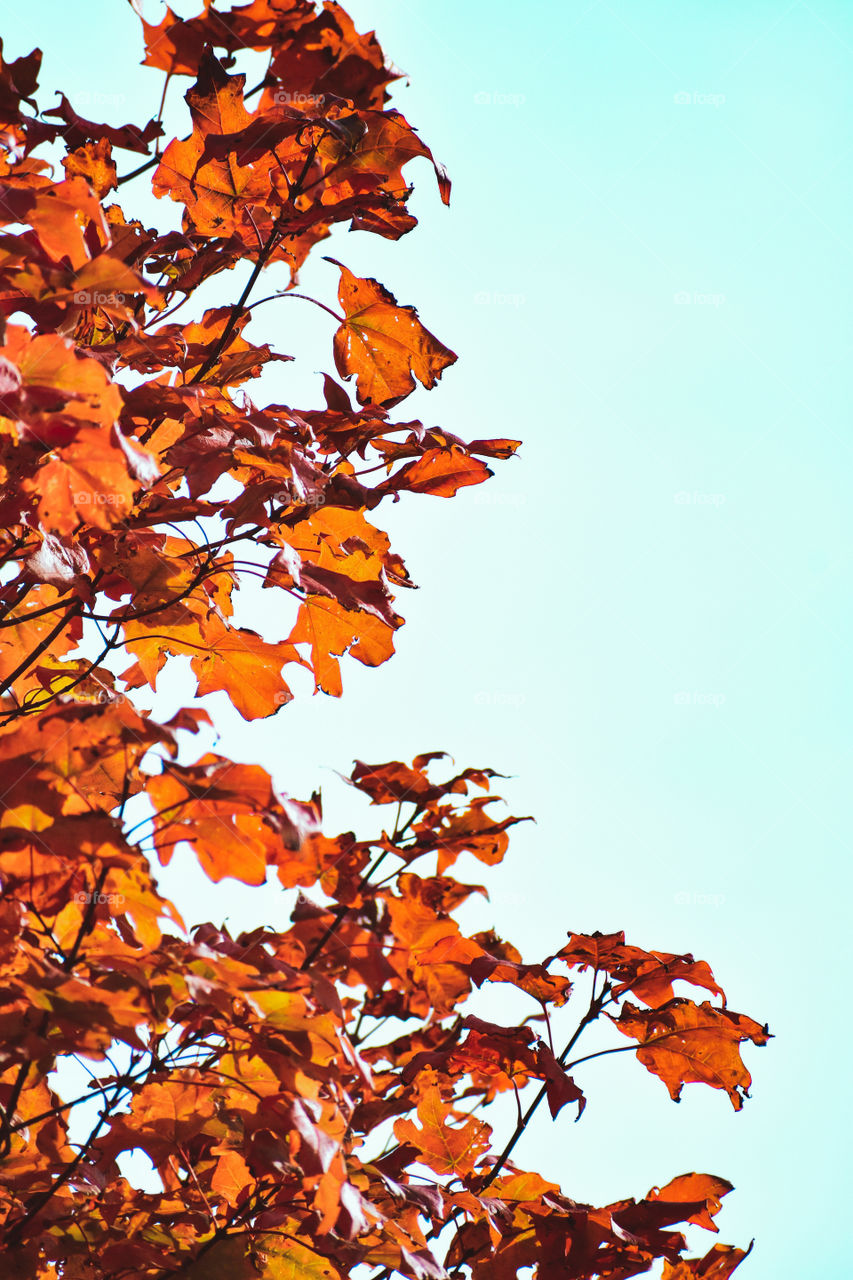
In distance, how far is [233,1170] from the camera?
73.2 inches

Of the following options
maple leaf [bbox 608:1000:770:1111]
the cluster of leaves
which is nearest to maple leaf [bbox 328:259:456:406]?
the cluster of leaves

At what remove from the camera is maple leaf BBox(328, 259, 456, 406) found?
201 cm

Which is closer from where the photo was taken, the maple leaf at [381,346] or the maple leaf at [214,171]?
the maple leaf at [214,171]

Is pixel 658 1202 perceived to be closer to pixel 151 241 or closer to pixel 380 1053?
pixel 380 1053

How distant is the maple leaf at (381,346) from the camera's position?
2.01 metres

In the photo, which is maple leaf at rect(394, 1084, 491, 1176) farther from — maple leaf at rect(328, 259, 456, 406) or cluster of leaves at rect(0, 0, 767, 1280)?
maple leaf at rect(328, 259, 456, 406)

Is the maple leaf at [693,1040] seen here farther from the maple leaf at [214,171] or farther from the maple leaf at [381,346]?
the maple leaf at [214,171]

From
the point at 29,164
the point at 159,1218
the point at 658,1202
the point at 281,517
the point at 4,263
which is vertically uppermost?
the point at 29,164

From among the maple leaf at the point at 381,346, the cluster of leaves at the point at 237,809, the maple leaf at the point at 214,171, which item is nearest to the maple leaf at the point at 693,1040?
the cluster of leaves at the point at 237,809

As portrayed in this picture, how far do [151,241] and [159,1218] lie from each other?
171cm

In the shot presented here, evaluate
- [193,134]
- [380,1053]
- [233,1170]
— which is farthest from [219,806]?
[193,134]

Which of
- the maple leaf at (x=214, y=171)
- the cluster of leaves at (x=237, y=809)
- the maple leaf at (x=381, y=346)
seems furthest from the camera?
the maple leaf at (x=381, y=346)

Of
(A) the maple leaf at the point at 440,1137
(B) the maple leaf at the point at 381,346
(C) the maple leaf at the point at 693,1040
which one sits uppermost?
(B) the maple leaf at the point at 381,346

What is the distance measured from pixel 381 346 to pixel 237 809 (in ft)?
3.43
